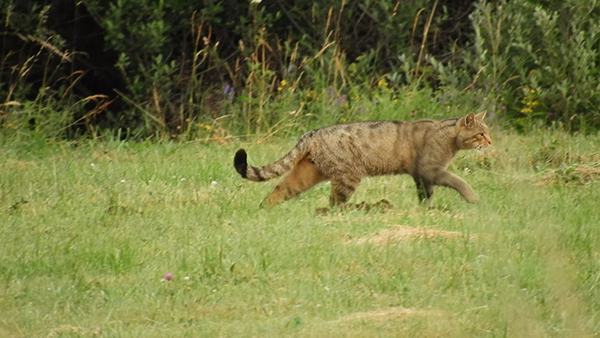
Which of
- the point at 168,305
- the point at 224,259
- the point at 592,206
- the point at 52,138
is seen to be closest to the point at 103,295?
the point at 168,305

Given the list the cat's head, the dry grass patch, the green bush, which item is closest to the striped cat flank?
the cat's head

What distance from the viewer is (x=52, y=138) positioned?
1063cm

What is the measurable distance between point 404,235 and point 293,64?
20.4 feet

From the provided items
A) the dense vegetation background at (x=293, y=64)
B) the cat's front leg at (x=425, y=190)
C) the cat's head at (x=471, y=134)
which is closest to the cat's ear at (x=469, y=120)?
the cat's head at (x=471, y=134)

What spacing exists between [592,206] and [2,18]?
771 cm

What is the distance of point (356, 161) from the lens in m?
7.77

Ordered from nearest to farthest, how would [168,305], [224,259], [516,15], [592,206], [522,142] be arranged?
[168,305]
[224,259]
[592,206]
[522,142]
[516,15]

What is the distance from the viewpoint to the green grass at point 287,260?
517 cm

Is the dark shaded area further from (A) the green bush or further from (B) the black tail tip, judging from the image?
(B) the black tail tip

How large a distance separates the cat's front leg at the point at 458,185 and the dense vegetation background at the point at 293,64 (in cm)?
294

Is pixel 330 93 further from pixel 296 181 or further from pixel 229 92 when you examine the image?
pixel 296 181

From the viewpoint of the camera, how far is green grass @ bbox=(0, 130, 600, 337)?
5.17 m

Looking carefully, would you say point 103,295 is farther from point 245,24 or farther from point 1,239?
point 245,24

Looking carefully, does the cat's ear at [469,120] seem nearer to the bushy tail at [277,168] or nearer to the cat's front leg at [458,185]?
the cat's front leg at [458,185]
